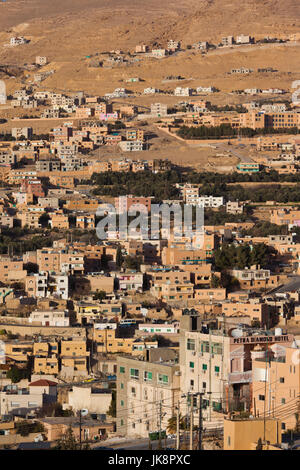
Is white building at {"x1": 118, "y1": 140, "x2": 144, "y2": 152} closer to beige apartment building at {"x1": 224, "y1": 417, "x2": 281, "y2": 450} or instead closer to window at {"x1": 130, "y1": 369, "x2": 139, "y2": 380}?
window at {"x1": 130, "y1": 369, "x2": 139, "y2": 380}

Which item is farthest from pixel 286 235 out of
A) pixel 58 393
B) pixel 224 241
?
pixel 58 393

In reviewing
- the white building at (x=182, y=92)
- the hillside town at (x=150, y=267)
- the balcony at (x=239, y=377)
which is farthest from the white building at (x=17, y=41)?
the balcony at (x=239, y=377)

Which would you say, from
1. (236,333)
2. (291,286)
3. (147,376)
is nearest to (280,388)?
(236,333)

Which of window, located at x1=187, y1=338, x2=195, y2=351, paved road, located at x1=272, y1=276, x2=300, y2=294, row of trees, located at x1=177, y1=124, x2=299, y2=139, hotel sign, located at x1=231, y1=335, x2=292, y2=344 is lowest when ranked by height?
paved road, located at x1=272, y1=276, x2=300, y2=294

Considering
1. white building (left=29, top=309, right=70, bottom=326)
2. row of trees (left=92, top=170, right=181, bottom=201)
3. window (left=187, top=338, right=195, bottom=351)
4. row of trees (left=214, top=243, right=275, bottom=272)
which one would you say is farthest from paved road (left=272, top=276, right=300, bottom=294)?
window (left=187, top=338, right=195, bottom=351)

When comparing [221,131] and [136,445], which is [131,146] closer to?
[221,131]

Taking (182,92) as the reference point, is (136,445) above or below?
below
